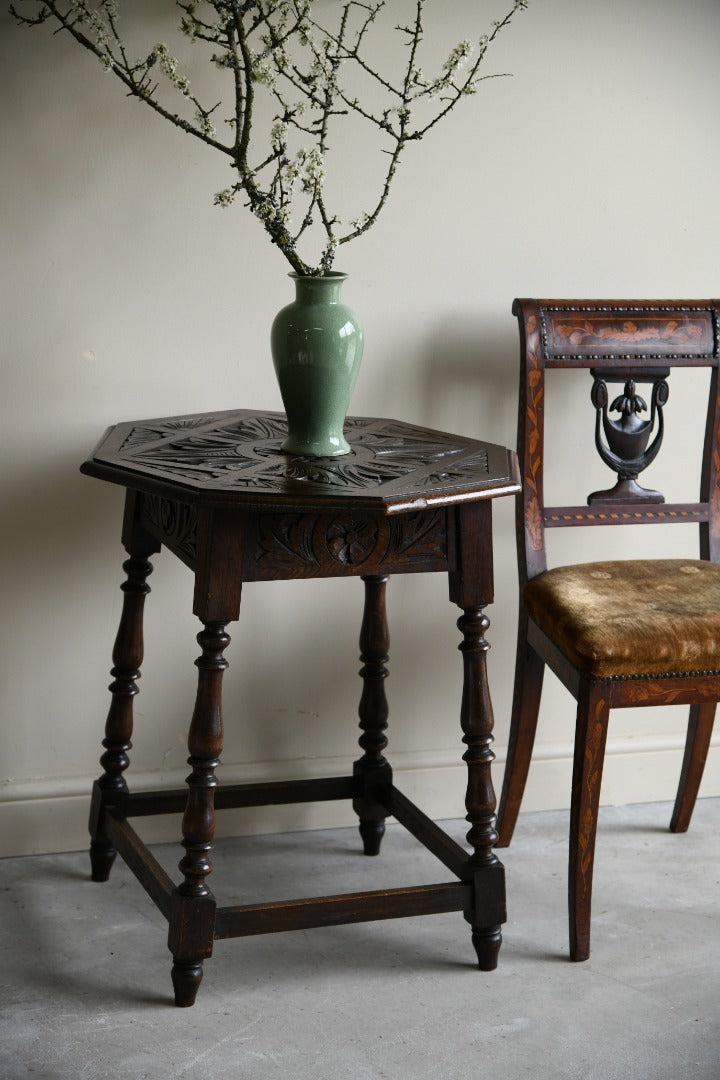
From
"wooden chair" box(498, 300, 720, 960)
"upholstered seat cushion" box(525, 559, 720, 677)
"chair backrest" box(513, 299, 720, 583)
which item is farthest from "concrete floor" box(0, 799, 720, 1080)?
"chair backrest" box(513, 299, 720, 583)

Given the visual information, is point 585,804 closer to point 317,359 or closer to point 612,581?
point 612,581

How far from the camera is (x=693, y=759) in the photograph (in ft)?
7.59

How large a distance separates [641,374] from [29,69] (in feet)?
3.95

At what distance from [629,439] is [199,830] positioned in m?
1.08

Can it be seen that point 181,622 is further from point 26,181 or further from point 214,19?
point 214,19

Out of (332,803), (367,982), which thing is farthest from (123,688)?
(367,982)

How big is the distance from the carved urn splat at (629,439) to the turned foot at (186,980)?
3.51 ft

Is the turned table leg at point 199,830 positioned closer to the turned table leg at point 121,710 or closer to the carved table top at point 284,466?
the carved table top at point 284,466

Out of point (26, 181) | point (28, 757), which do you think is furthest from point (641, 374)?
point (28, 757)

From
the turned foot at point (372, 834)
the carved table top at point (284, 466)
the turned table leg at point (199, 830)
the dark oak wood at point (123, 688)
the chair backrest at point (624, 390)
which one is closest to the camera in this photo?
the carved table top at point (284, 466)

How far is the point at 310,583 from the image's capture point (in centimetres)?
230

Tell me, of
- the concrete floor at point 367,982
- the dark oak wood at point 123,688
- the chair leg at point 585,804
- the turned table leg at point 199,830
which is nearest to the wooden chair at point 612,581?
the chair leg at point 585,804

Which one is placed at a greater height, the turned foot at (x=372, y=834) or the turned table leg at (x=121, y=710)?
the turned table leg at (x=121, y=710)

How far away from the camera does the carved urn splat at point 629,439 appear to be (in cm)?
220
